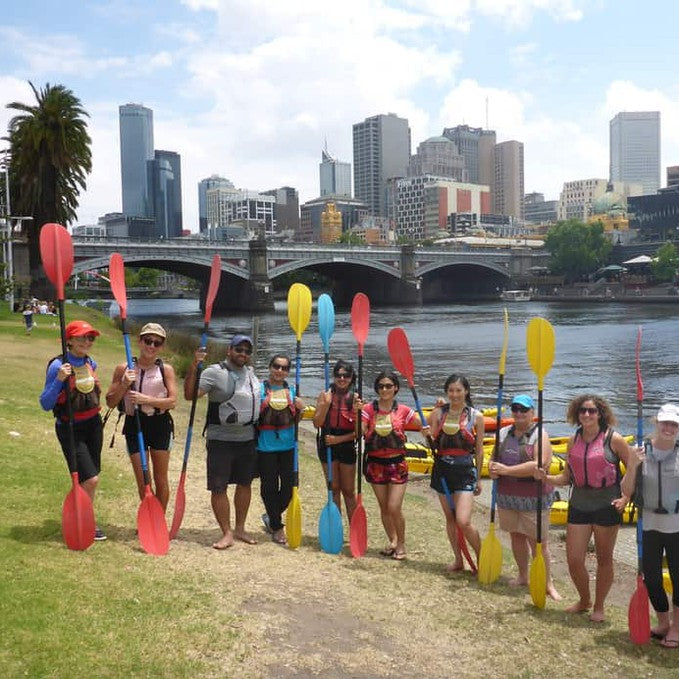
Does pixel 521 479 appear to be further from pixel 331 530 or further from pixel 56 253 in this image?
pixel 56 253

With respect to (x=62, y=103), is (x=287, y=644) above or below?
below

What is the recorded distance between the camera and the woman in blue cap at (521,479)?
5902 mm

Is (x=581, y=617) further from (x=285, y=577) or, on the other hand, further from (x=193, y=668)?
(x=193, y=668)

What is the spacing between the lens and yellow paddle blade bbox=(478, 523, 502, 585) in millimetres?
6259

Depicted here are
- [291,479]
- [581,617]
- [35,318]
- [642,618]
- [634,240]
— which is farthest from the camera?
[634,240]

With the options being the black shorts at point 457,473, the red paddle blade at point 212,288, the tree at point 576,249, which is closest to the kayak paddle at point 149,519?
the red paddle blade at point 212,288

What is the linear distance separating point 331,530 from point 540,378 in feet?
7.21

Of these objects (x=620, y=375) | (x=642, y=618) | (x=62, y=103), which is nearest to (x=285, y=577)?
(x=642, y=618)

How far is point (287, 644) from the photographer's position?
15.5ft

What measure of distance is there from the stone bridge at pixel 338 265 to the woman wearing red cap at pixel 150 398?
1972 inches

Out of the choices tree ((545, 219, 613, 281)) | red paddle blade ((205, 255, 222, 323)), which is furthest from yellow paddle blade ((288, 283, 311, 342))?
tree ((545, 219, 613, 281))

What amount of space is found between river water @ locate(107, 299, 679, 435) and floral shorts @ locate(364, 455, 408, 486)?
778cm

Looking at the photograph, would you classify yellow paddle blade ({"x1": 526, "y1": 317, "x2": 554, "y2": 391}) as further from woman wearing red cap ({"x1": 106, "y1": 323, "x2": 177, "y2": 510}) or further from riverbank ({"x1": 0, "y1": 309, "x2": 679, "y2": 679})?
woman wearing red cap ({"x1": 106, "y1": 323, "x2": 177, "y2": 510})

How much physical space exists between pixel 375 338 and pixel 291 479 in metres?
40.1
